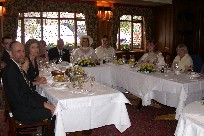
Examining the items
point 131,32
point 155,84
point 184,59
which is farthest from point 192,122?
point 131,32

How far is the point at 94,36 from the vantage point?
927 centimetres

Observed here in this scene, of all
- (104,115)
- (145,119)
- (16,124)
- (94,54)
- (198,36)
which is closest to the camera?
(16,124)

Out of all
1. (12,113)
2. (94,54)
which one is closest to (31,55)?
(12,113)

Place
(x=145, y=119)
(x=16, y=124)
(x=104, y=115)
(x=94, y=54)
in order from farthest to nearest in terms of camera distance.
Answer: (x=94, y=54) < (x=145, y=119) < (x=104, y=115) < (x=16, y=124)

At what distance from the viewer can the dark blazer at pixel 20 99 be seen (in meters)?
3.05

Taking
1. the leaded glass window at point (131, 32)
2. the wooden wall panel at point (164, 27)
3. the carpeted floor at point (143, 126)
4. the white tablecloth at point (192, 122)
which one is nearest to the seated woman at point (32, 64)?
the carpeted floor at point (143, 126)

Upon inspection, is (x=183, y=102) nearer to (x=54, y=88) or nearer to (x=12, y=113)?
(x=54, y=88)

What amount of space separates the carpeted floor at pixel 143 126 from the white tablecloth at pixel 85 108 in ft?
2.24

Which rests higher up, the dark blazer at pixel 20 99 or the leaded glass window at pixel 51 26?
the leaded glass window at pixel 51 26

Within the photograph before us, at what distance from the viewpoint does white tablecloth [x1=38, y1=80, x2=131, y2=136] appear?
9.98 ft

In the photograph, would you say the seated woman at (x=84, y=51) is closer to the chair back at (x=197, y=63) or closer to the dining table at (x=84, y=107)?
the chair back at (x=197, y=63)

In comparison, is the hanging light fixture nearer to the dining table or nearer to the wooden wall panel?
the wooden wall panel

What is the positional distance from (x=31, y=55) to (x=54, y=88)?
3.11 ft

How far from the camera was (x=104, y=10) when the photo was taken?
902cm
